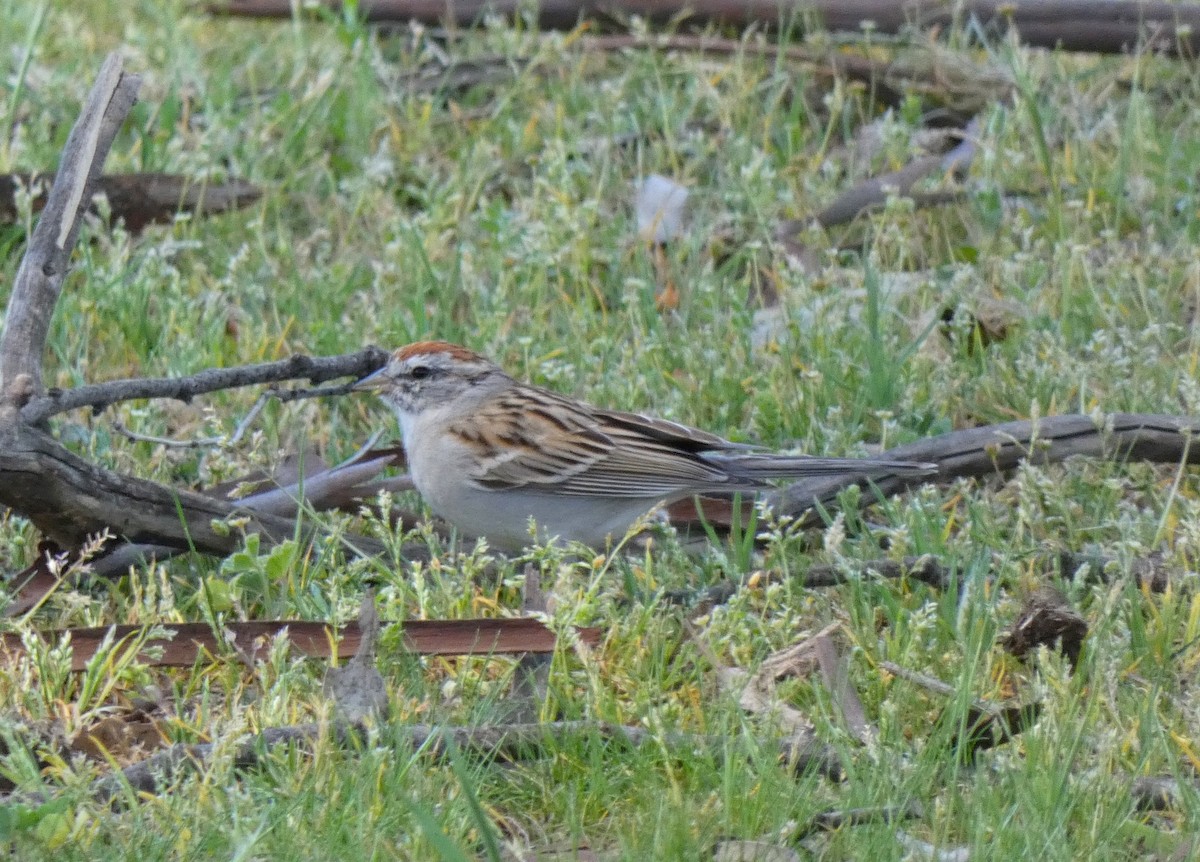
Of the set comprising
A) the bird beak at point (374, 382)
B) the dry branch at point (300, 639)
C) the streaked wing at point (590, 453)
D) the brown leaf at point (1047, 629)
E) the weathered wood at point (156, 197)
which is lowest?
the dry branch at point (300, 639)

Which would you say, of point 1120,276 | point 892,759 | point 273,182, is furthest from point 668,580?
point 273,182

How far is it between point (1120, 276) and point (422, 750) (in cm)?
317

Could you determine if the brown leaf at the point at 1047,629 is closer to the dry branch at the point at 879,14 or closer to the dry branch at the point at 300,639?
the dry branch at the point at 300,639

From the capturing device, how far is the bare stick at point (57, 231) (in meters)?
4.05

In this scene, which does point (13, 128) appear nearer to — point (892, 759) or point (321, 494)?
point (321, 494)

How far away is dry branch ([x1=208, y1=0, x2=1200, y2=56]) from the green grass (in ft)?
0.44

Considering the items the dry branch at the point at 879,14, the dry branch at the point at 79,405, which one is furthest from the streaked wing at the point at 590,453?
the dry branch at the point at 879,14

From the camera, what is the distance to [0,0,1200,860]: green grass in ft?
10.6

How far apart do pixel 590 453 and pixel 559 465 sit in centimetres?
9

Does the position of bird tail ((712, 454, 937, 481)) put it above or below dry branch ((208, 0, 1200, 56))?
below

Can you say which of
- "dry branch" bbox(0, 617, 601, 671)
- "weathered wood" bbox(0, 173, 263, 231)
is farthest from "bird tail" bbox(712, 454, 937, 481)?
"weathered wood" bbox(0, 173, 263, 231)

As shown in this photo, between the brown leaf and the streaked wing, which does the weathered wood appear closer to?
the streaked wing

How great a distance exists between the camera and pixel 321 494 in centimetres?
455

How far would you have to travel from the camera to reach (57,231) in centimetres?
420
